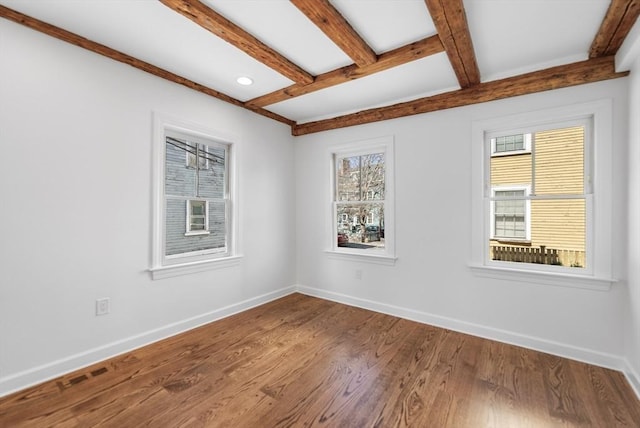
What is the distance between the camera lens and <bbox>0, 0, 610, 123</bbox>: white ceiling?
1885mm

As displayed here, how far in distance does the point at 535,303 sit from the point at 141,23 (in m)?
3.99

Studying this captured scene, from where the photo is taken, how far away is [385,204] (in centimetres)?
355

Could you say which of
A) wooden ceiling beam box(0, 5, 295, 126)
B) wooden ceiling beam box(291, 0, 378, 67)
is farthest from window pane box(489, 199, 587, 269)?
wooden ceiling beam box(0, 5, 295, 126)

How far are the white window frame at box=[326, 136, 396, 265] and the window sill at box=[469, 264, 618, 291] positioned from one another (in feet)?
3.14

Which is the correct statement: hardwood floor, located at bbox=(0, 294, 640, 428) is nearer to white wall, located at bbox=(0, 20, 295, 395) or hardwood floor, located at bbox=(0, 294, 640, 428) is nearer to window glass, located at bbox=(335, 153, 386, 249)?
white wall, located at bbox=(0, 20, 295, 395)

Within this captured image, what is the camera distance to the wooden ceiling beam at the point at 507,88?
2369 mm

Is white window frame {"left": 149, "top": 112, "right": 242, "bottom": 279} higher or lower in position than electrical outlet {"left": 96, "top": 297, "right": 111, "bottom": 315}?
higher

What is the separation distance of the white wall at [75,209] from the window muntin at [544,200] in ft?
10.5

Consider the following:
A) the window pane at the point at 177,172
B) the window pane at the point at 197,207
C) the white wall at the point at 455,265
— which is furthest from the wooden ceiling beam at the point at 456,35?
the window pane at the point at 197,207

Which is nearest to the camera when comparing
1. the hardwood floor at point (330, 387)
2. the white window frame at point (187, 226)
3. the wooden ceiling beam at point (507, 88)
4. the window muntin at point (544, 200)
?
the hardwood floor at point (330, 387)

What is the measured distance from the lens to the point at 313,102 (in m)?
3.53

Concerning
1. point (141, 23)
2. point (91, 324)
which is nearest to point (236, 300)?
point (91, 324)

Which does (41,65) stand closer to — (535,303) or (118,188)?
(118,188)

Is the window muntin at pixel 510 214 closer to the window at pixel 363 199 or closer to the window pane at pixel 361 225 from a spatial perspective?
the window at pixel 363 199
